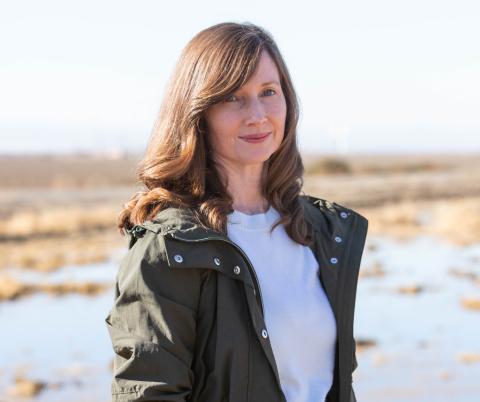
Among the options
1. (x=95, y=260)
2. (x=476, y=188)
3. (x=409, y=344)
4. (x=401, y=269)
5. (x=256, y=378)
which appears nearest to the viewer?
(x=256, y=378)

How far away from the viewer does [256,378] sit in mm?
2254

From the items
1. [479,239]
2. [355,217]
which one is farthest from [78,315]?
[479,239]

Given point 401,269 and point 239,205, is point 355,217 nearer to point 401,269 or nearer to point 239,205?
point 239,205

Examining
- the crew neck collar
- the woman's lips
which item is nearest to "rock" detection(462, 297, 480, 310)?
the crew neck collar

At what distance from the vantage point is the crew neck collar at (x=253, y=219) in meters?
2.51

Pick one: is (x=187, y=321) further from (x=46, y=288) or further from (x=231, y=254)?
(x=46, y=288)

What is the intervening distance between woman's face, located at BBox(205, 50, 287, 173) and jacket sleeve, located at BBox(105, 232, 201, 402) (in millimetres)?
417

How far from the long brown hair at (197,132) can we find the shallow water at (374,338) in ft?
21.5

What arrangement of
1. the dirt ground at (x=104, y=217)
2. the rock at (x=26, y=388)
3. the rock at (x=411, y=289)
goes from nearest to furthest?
the rock at (x=26, y=388), the rock at (x=411, y=289), the dirt ground at (x=104, y=217)

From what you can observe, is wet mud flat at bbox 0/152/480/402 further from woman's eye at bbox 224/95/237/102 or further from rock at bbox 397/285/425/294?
woman's eye at bbox 224/95/237/102

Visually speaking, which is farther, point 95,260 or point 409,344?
point 95,260

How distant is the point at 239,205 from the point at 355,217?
1.17 ft

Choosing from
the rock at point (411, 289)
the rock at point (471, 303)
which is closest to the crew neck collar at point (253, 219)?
the rock at point (471, 303)

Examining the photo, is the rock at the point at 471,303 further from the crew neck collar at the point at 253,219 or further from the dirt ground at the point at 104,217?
the crew neck collar at the point at 253,219
